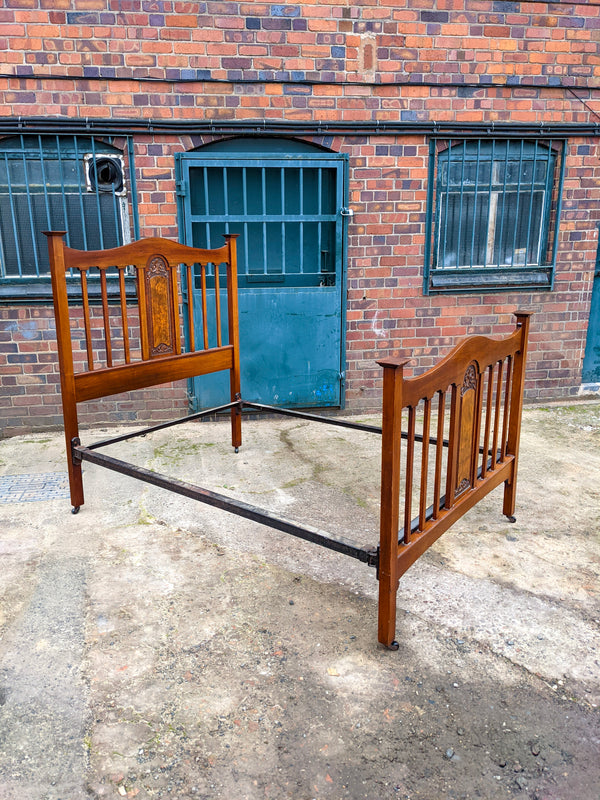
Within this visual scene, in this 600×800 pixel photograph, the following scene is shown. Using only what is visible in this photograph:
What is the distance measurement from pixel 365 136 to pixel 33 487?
3.37m

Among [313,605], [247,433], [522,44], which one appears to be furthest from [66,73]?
[313,605]

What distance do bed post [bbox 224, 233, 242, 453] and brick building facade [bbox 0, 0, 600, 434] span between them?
0.84 m

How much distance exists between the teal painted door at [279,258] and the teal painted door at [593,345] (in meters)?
2.22

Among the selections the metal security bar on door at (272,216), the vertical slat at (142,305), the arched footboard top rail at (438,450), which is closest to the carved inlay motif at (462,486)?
the arched footboard top rail at (438,450)

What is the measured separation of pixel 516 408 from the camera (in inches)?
113

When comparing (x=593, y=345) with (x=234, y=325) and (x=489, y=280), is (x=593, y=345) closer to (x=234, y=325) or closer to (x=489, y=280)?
(x=489, y=280)

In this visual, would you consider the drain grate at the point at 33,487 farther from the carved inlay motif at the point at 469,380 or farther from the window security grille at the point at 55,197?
the carved inlay motif at the point at 469,380

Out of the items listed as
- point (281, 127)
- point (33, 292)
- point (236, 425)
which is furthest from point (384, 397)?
point (33, 292)

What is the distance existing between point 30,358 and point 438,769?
12.9 feet

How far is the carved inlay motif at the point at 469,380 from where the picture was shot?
2.27 meters

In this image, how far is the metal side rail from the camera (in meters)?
2.05

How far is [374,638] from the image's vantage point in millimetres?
2156

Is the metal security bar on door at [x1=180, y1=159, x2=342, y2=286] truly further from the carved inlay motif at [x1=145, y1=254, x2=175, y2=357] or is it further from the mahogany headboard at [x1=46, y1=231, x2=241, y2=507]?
the carved inlay motif at [x1=145, y1=254, x2=175, y2=357]

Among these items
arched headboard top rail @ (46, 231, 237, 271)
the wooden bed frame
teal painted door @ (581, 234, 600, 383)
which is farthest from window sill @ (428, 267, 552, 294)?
arched headboard top rail @ (46, 231, 237, 271)
